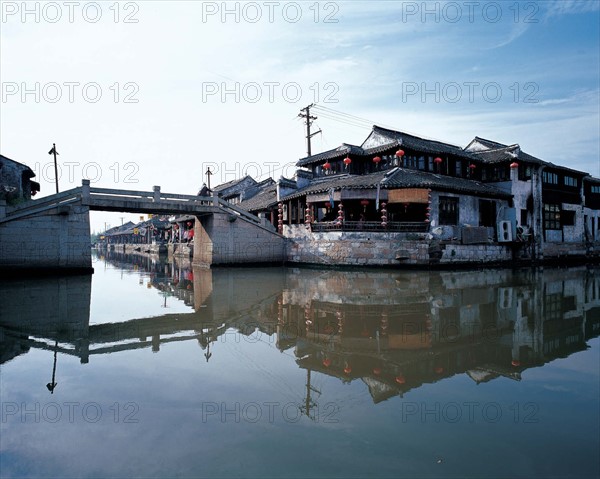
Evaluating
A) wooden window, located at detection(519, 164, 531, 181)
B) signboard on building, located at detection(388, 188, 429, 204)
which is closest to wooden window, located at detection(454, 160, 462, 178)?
wooden window, located at detection(519, 164, 531, 181)

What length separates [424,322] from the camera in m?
7.76

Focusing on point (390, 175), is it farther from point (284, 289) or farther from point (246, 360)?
point (246, 360)

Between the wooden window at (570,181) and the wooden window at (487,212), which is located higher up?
the wooden window at (570,181)

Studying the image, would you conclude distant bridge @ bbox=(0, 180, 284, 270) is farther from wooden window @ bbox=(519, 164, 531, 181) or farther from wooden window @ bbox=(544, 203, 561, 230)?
wooden window @ bbox=(544, 203, 561, 230)


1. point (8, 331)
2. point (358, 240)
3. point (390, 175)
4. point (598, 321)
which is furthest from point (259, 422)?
point (390, 175)

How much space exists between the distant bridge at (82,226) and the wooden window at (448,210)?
11.2 m

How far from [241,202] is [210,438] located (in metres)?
37.0

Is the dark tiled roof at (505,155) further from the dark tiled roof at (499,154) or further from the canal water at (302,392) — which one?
the canal water at (302,392)

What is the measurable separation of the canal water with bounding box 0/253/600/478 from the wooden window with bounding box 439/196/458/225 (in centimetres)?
1396

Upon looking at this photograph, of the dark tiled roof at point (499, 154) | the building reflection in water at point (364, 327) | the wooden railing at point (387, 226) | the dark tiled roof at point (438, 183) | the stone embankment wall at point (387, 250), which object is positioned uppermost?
the dark tiled roof at point (499, 154)

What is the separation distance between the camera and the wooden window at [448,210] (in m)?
22.6

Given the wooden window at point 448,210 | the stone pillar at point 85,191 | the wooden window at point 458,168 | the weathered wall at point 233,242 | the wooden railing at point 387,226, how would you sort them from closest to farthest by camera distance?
1. the stone pillar at point 85,191
2. the wooden railing at point 387,226
3. the wooden window at point 448,210
4. the weathered wall at point 233,242
5. the wooden window at point 458,168

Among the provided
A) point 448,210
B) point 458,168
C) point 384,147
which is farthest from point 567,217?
point 384,147

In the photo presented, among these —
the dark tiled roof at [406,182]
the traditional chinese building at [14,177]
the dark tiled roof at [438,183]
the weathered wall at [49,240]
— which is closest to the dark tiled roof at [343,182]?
the dark tiled roof at [406,182]
